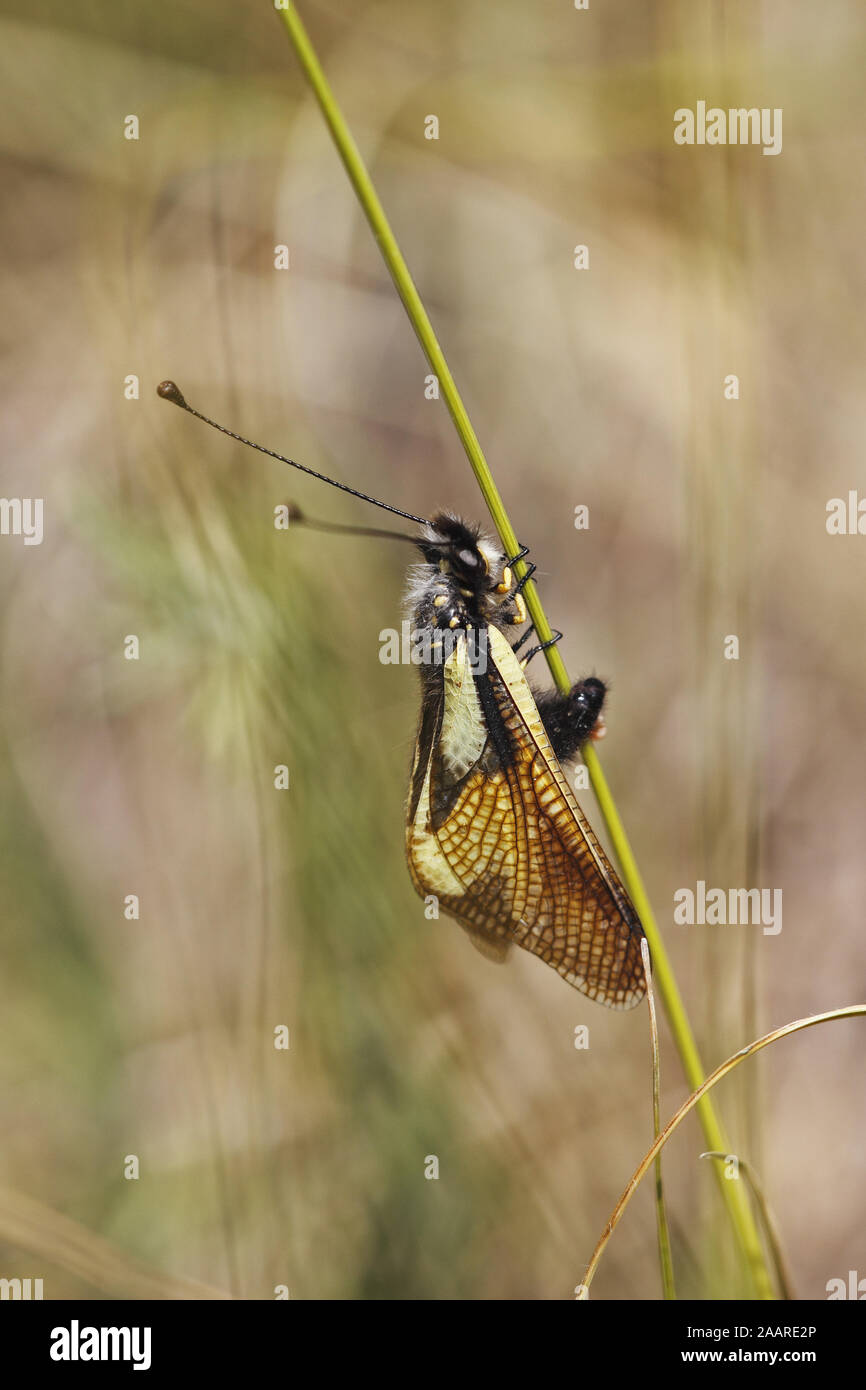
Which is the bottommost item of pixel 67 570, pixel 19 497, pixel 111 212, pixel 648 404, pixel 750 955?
pixel 750 955

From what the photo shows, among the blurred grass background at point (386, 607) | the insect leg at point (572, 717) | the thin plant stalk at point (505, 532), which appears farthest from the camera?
the blurred grass background at point (386, 607)

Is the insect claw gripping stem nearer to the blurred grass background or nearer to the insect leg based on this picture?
the insect leg

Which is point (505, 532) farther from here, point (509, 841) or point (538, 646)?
point (509, 841)

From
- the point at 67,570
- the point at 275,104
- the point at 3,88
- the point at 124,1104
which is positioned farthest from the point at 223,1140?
the point at 3,88

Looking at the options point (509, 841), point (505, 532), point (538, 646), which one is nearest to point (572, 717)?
point (538, 646)

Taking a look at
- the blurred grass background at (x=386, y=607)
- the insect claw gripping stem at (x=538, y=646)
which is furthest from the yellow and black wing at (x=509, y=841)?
the blurred grass background at (x=386, y=607)

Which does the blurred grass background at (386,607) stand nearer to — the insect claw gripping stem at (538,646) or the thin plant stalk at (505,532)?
the thin plant stalk at (505,532)
